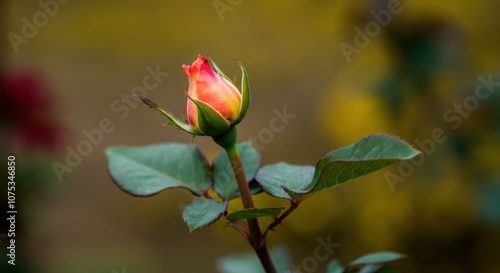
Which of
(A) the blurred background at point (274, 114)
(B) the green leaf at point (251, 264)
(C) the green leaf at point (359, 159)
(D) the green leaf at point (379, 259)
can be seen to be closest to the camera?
(C) the green leaf at point (359, 159)

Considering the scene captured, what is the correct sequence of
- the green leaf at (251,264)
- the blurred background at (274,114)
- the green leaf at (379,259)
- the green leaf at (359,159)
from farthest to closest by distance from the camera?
the blurred background at (274,114)
the green leaf at (251,264)
the green leaf at (379,259)
the green leaf at (359,159)

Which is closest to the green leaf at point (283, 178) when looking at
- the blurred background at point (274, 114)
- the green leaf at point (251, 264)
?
the green leaf at point (251, 264)

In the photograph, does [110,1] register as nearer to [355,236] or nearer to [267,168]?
[355,236]

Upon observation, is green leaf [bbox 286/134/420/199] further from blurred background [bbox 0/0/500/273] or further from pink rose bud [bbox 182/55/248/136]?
blurred background [bbox 0/0/500/273]

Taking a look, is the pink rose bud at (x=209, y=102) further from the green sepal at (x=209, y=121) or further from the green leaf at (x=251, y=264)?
the green leaf at (x=251, y=264)

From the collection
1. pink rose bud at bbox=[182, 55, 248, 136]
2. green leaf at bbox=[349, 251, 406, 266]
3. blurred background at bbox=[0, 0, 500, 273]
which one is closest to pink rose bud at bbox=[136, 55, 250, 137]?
pink rose bud at bbox=[182, 55, 248, 136]
